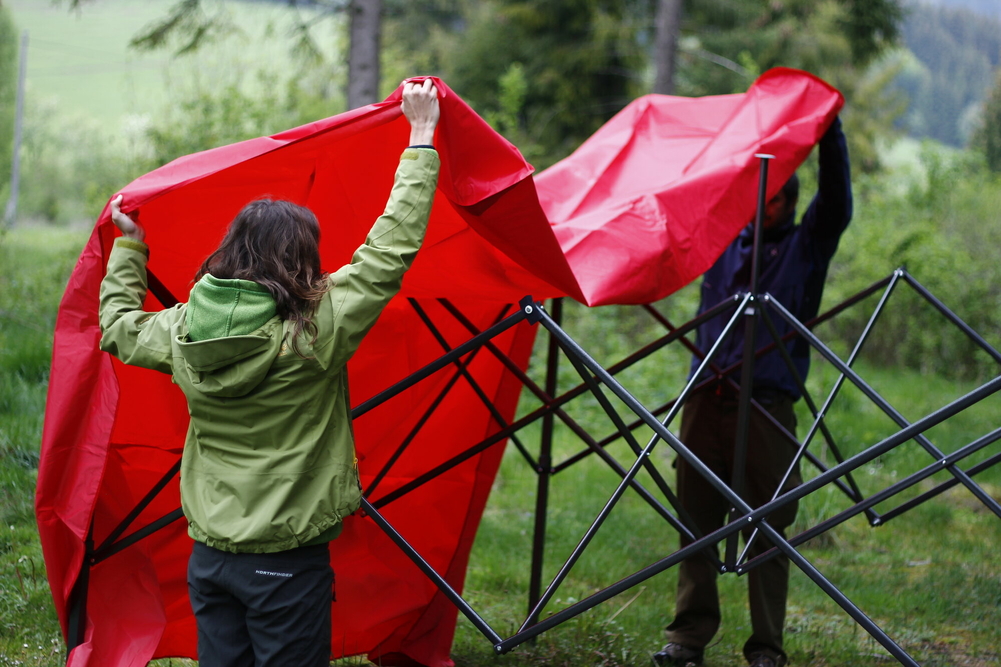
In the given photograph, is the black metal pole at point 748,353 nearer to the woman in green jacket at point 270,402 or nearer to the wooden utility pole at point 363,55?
the woman in green jacket at point 270,402

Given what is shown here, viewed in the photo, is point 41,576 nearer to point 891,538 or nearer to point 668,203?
point 668,203

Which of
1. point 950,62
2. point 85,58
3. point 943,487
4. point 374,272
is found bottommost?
point 950,62

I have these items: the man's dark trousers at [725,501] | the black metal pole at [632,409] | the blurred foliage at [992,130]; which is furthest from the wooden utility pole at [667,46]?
the blurred foliage at [992,130]

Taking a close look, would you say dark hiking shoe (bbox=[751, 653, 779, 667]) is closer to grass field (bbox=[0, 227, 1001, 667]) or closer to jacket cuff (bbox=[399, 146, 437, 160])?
grass field (bbox=[0, 227, 1001, 667])

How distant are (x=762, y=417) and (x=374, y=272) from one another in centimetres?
222

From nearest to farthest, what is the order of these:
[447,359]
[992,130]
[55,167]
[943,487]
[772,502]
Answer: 1. [772,502]
2. [447,359]
3. [943,487]
4. [992,130]
5. [55,167]

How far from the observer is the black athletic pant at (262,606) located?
2127 millimetres

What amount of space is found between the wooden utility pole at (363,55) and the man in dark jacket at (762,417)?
15.2 ft

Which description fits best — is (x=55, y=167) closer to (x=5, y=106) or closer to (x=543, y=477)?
(x=5, y=106)

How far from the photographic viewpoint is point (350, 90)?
25.0 feet

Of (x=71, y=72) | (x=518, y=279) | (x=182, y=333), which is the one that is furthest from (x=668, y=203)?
(x=71, y=72)

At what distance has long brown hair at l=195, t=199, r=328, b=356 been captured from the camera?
2094mm

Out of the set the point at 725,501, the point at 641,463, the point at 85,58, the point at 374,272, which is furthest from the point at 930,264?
the point at 85,58

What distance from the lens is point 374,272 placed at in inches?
83.8
